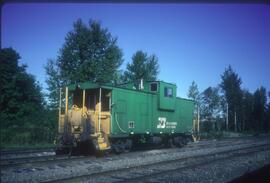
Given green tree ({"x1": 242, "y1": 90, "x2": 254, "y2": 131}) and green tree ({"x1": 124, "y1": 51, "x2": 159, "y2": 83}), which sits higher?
green tree ({"x1": 124, "y1": 51, "x2": 159, "y2": 83})

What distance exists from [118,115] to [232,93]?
196 ft

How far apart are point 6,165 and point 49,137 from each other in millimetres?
14034

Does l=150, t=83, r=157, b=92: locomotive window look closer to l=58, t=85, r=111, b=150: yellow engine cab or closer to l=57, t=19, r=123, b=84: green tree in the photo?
l=58, t=85, r=111, b=150: yellow engine cab

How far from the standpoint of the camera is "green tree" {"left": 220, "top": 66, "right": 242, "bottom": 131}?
72.8 m

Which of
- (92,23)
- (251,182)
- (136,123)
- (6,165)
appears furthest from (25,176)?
(92,23)

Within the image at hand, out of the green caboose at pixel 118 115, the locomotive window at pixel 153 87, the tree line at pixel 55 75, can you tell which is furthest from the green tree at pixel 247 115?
the locomotive window at pixel 153 87

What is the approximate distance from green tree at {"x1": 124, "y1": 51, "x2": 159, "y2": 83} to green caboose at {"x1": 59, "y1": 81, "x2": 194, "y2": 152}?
2627 centimetres

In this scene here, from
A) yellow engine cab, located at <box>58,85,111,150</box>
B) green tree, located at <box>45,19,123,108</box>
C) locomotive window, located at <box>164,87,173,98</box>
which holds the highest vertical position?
green tree, located at <box>45,19,123,108</box>

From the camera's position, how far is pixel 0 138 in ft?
79.4

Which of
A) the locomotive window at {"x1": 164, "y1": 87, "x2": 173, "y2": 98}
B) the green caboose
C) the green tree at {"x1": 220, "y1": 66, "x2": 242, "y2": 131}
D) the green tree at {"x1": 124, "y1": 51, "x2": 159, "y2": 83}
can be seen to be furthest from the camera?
the green tree at {"x1": 220, "y1": 66, "x2": 242, "y2": 131}

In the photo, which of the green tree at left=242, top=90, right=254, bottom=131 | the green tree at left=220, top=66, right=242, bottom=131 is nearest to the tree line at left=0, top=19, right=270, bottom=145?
the green tree at left=220, top=66, right=242, bottom=131

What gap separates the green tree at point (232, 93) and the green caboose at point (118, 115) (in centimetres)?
5225

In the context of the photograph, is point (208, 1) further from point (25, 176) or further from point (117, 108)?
point (117, 108)

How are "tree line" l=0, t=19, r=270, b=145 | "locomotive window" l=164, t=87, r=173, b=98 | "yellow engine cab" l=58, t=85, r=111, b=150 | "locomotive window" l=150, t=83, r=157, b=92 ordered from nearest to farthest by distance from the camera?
"yellow engine cab" l=58, t=85, r=111, b=150 < "locomotive window" l=150, t=83, r=157, b=92 < "locomotive window" l=164, t=87, r=173, b=98 < "tree line" l=0, t=19, r=270, b=145
